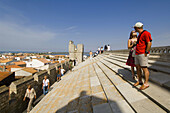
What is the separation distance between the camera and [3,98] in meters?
4.86

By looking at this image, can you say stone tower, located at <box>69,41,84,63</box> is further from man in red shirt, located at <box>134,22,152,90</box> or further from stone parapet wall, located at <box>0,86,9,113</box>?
man in red shirt, located at <box>134,22,152,90</box>

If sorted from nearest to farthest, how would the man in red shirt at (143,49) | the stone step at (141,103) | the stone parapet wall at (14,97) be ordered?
the stone step at (141,103), the man in red shirt at (143,49), the stone parapet wall at (14,97)

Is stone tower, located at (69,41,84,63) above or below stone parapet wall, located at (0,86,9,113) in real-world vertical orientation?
above

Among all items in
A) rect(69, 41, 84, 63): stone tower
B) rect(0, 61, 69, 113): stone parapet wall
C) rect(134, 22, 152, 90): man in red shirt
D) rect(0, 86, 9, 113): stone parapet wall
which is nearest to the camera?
rect(134, 22, 152, 90): man in red shirt

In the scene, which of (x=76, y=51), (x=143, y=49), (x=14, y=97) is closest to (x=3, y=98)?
(x=14, y=97)

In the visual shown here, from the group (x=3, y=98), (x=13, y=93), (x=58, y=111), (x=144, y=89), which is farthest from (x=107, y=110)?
(x=13, y=93)

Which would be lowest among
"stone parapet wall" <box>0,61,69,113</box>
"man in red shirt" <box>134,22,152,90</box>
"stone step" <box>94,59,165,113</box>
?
"stone parapet wall" <box>0,61,69,113</box>

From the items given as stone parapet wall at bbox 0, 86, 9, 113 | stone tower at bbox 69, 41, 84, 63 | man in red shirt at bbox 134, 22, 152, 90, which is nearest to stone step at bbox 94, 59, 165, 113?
man in red shirt at bbox 134, 22, 152, 90

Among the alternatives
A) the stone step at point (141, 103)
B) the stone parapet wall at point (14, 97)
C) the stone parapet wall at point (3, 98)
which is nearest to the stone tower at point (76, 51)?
the stone parapet wall at point (14, 97)

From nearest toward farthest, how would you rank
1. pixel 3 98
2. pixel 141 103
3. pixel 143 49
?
pixel 141 103 → pixel 143 49 → pixel 3 98

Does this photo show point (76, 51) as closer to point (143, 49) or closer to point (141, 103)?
point (143, 49)

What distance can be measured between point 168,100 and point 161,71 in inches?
77.3

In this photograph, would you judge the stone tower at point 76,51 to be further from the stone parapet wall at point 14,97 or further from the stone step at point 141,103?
the stone step at point 141,103

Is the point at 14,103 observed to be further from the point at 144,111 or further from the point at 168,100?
the point at 168,100
